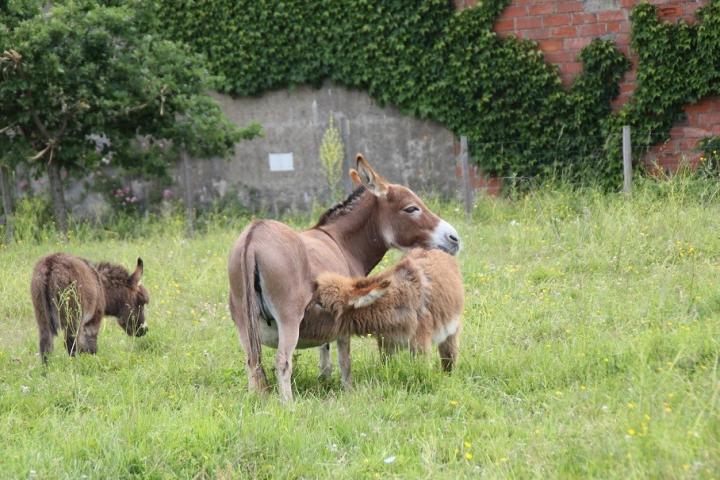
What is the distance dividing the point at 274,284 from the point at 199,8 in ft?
38.9

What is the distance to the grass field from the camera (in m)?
4.80

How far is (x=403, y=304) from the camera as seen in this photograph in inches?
245

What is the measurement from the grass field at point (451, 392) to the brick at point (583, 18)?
5.52 m

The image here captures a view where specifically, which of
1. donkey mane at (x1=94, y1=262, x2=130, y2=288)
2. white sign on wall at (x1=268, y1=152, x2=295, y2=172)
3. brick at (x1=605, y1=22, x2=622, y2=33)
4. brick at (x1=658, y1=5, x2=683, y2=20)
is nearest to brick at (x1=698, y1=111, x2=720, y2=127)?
brick at (x1=658, y1=5, x2=683, y2=20)

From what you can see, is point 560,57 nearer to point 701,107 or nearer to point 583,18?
point 583,18

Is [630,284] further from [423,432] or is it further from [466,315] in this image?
[423,432]

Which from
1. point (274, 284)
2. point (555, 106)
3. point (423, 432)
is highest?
point (555, 106)

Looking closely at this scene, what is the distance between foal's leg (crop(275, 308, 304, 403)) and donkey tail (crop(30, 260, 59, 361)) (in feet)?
8.07

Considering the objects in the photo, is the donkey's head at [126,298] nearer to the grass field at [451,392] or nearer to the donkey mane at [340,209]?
the grass field at [451,392]

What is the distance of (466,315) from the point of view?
8.09 metres

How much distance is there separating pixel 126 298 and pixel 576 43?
9121mm

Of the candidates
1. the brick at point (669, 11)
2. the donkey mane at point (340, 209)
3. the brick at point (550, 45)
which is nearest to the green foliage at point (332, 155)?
the brick at point (550, 45)

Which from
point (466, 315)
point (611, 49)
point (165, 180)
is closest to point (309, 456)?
point (466, 315)

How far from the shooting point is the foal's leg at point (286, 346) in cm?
586
